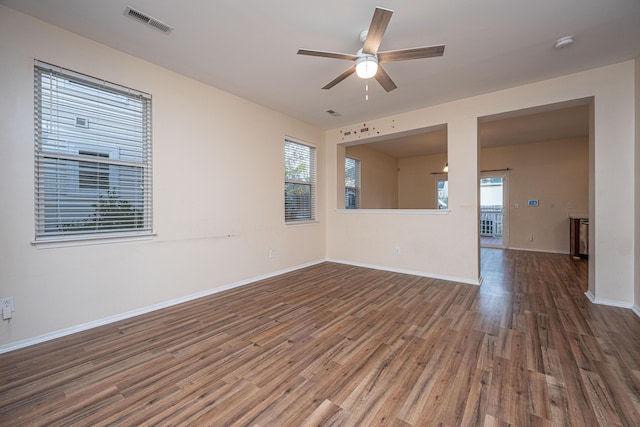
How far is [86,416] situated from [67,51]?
116 inches

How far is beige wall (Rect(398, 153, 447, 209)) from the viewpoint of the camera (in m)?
8.06

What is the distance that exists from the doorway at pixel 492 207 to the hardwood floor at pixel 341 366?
15.4ft

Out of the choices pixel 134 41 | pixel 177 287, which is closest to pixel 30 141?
pixel 134 41

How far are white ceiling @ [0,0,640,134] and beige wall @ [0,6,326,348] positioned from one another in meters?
0.27

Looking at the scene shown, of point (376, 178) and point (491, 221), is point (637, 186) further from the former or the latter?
point (491, 221)

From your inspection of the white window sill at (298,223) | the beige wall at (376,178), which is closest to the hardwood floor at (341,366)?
the white window sill at (298,223)

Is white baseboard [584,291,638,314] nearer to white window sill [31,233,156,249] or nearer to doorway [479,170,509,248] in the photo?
doorway [479,170,509,248]

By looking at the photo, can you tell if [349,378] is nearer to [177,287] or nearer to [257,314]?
[257,314]

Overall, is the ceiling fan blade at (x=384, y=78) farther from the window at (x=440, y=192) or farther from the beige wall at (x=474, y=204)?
the window at (x=440, y=192)

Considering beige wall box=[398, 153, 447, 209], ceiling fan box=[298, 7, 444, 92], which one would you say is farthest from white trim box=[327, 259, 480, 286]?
beige wall box=[398, 153, 447, 209]

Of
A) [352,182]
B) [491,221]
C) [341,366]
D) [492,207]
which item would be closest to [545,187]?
[492,207]

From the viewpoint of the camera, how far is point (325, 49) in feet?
8.66

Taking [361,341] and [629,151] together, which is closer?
[361,341]

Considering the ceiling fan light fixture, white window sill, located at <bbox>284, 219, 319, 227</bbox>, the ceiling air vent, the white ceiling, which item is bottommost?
white window sill, located at <bbox>284, 219, 319, 227</bbox>
